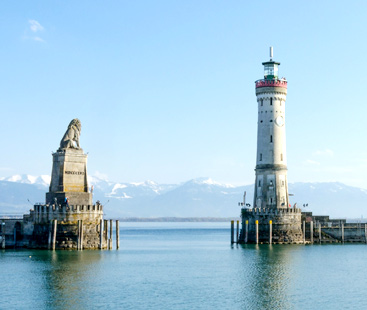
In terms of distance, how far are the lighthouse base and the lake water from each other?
8998 millimetres

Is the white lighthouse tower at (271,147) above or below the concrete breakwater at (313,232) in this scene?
above

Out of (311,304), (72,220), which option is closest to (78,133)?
(72,220)

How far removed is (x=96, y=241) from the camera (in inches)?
3506

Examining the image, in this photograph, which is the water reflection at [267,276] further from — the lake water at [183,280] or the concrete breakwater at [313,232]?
the concrete breakwater at [313,232]

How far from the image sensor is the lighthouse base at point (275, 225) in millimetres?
105750

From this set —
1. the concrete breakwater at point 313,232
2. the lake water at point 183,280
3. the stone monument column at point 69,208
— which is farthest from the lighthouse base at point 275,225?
the stone monument column at point 69,208

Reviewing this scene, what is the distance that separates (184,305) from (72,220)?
1372 inches

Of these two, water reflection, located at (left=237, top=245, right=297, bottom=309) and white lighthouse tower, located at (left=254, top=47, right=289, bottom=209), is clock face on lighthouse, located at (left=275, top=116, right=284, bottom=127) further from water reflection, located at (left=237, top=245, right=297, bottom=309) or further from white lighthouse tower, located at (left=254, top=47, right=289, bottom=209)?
water reflection, located at (left=237, top=245, right=297, bottom=309)

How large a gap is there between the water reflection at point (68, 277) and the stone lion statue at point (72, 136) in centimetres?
1444

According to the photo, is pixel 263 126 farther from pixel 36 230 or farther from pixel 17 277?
pixel 17 277

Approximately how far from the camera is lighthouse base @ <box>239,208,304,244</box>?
10575 centimetres

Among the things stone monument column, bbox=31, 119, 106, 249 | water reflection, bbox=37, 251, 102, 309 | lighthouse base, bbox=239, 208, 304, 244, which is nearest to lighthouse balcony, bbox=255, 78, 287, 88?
lighthouse base, bbox=239, 208, 304, 244

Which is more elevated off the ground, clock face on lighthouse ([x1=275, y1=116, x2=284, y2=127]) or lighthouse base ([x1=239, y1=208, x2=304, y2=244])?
clock face on lighthouse ([x1=275, y1=116, x2=284, y2=127])

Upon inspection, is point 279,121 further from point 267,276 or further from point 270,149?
point 267,276
